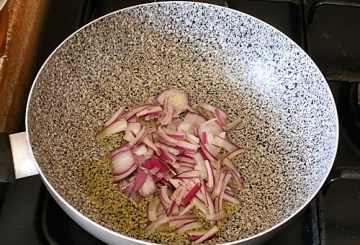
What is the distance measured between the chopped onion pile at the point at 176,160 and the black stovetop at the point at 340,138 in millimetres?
82

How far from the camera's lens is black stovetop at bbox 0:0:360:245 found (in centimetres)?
63

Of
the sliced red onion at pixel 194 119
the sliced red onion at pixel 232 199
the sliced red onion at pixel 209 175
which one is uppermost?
the sliced red onion at pixel 194 119

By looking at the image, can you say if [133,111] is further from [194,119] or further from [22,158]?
[22,158]

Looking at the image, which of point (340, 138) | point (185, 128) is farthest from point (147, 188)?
point (340, 138)

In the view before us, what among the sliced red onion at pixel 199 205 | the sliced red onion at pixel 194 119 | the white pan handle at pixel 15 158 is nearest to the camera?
the white pan handle at pixel 15 158

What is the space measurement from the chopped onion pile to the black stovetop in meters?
0.08

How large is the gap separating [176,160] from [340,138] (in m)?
0.23

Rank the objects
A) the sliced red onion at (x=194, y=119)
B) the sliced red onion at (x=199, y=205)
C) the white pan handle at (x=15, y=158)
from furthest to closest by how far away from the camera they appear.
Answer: the sliced red onion at (x=194, y=119) → the sliced red onion at (x=199, y=205) → the white pan handle at (x=15, y=158)

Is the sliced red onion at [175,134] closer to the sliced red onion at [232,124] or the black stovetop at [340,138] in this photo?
the sliced red onion at [232,124]

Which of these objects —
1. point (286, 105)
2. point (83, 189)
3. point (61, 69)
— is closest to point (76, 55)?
point (61, 69)

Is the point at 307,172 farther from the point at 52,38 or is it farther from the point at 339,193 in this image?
the point at 52,38

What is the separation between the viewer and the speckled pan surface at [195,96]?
66 centimetres

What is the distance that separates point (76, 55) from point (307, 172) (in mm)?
349

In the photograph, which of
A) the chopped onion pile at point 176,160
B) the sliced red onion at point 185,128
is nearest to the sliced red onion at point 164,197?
the chopped onion pile at point 176,160
